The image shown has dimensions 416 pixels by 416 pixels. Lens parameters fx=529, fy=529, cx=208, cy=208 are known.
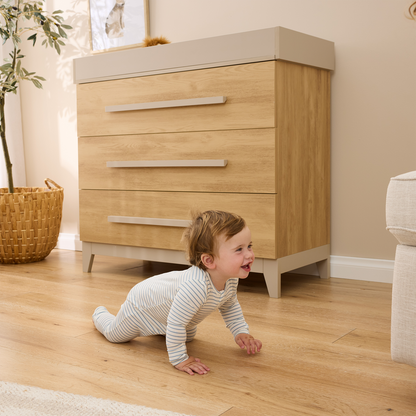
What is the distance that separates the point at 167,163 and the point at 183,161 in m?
0.08

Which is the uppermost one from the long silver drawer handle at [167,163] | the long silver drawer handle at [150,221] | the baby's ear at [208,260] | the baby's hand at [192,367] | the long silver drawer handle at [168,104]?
the long silver drawer handle at [168,104]

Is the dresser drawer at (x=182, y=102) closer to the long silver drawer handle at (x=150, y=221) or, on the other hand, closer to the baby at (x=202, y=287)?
the long silver drawer handle at (x=150, y=221)

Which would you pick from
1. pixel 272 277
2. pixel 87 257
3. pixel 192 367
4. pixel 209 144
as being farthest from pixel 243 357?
pixel 87 257

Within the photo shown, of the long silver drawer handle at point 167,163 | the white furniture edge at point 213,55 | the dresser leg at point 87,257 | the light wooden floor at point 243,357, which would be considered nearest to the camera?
the light wooden floor at point 243,357

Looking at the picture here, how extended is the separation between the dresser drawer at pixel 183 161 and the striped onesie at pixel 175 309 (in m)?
0.65

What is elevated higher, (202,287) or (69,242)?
(202,287)

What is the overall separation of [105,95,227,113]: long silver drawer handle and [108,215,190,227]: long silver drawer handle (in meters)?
0.44

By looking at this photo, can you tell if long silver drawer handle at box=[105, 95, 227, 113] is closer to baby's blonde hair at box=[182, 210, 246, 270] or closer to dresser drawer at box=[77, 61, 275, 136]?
dresser drawer at box=[77, 61, 275, 136]

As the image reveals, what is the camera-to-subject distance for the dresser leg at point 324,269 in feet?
7.17

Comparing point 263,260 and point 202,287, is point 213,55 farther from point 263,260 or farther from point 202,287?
point 202,287

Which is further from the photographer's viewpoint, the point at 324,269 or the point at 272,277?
the point at 324,269

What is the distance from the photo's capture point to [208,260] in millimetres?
1200

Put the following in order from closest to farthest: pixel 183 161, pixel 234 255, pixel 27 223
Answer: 1. pixel 234 255
2. pixel 183 161
3. pixel 27 223

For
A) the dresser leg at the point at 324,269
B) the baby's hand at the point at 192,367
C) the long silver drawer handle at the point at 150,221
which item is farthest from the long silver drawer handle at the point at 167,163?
the baby's hand at the point at 192,367
